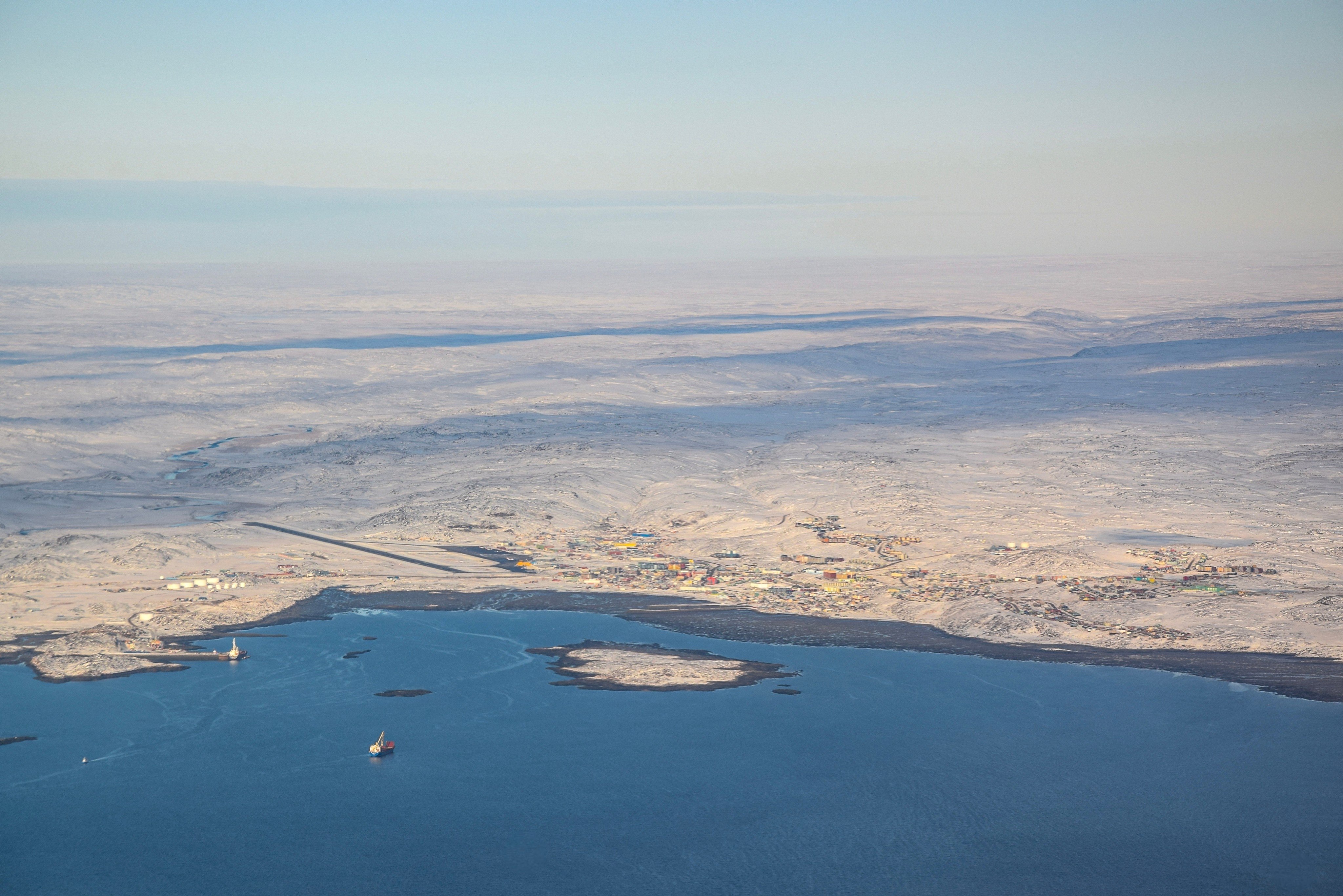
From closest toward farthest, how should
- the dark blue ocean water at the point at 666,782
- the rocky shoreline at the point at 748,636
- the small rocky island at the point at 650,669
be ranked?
the dark blue ocean water at the point at 666,782, the small rocky island at the point at 650,669, the rocky shoreline at the point at 748,636

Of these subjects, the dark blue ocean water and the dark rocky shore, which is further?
the dark rocky shore

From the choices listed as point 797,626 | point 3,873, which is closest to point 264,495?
point 797,626

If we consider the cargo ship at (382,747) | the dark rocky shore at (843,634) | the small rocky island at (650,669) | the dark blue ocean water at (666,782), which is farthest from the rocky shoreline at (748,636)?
the cargo ship at (382,747)

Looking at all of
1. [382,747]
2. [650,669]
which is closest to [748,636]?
[650,669]

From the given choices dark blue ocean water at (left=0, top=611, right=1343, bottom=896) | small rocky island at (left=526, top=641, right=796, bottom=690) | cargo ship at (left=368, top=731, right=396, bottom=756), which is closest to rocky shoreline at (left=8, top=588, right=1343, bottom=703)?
dark blue ocean water at (left=0, top=611, right=1343, bottom=896)

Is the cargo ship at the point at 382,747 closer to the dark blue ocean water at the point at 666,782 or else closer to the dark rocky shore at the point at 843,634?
the dark blue ocean water at the point at 666,782

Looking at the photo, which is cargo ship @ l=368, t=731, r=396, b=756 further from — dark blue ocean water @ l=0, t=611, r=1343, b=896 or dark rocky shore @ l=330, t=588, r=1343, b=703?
dark rocky shore @ l=330, t=588, r=1343, b=703

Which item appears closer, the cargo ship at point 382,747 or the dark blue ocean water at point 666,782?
the dark blue ocean water at point 666,782
